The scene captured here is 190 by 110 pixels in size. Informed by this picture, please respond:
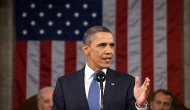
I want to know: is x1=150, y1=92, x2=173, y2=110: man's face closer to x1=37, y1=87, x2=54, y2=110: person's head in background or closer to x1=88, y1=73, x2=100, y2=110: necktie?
x1=37, y1=87, x2=54, y2=110: person's head in background

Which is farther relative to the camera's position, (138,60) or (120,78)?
(138,60)

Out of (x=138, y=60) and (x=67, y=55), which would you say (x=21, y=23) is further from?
(x=138, y=60)

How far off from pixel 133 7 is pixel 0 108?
2.81 m

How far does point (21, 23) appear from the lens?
800 cm

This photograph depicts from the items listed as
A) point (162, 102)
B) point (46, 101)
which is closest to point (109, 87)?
point (46, 101)

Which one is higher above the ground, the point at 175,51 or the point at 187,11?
the point at 187,11

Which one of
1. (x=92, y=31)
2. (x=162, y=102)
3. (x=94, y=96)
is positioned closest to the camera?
(x=94, y=96)

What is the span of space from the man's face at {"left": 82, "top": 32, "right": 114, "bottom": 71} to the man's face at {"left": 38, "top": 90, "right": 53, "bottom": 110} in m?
2.59

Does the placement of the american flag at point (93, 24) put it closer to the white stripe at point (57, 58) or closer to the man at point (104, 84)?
the white stripe at point (57, 58)

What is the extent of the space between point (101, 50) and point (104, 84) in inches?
11.5

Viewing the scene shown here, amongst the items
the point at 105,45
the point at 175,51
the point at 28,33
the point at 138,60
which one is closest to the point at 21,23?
the point at 28,33

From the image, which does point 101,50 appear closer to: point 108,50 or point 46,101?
point 108,50

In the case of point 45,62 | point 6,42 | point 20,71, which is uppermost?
point 6,42

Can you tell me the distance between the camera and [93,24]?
800 centimetres
